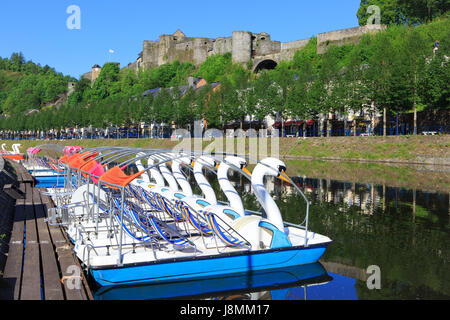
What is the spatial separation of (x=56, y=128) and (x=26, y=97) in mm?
71725

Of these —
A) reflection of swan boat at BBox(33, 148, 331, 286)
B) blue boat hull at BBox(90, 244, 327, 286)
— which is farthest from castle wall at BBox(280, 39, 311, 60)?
blue boat hull at BBox(90, 244, 327, 286)

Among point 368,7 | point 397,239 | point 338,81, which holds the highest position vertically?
point 368,7

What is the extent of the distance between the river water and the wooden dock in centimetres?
102

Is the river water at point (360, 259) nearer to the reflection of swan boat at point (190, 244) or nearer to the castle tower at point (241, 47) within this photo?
the reflection of swan boat at point (190, 244)

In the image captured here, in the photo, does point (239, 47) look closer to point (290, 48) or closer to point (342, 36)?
point (290, 48)

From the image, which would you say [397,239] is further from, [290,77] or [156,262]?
[290,77]

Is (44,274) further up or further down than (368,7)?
further down

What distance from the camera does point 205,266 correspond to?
11508mm

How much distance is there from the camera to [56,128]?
115625mm

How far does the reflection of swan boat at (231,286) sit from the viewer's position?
1075cm

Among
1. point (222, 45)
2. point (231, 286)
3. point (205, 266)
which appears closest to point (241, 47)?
point (222, 45)

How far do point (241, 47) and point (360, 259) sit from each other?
96.0 m

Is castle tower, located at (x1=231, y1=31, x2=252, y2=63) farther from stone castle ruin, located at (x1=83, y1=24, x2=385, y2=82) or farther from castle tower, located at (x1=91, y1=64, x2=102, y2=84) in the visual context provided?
castle tower, located at (x1=91, y1=64, x2=102, y2=84)

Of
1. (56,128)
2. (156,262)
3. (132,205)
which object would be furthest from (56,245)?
(56,128)
